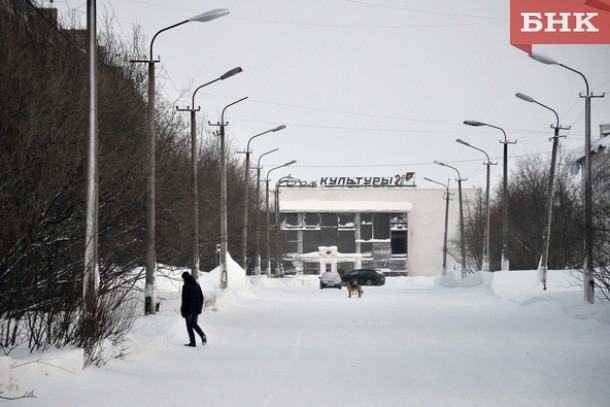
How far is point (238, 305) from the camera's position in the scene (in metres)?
41.5

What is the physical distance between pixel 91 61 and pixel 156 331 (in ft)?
21.0

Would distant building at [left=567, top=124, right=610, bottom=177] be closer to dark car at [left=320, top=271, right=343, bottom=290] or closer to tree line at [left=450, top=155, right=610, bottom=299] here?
tree line at [left=450, top=155, right=610, bottom=299]

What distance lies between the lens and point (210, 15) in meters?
24.6

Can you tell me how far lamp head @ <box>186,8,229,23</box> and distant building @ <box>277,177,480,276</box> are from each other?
113 meters

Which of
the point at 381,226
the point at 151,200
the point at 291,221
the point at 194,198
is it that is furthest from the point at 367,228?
the point at 151,200

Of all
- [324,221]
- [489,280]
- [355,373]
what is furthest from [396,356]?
[324,221]

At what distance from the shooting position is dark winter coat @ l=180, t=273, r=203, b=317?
72.0ft

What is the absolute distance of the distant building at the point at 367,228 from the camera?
141 meters

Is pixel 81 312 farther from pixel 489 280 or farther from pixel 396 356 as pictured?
pixel 489 280

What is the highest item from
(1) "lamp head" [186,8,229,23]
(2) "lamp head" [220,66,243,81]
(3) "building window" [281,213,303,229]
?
(2) "lamp head" [220,66,243,81]

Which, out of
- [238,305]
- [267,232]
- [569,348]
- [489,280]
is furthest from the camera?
[267,232]

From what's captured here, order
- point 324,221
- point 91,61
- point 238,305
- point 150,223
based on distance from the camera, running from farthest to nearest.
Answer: point 324,221
point 238,305
point 150,223
point 91,61

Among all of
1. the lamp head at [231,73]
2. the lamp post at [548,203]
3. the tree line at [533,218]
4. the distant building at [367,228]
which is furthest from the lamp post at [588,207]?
the distant building at [367,228]

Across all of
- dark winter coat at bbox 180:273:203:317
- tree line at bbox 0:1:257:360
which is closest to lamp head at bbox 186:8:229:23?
tree line at bbox 0:1:257:360
